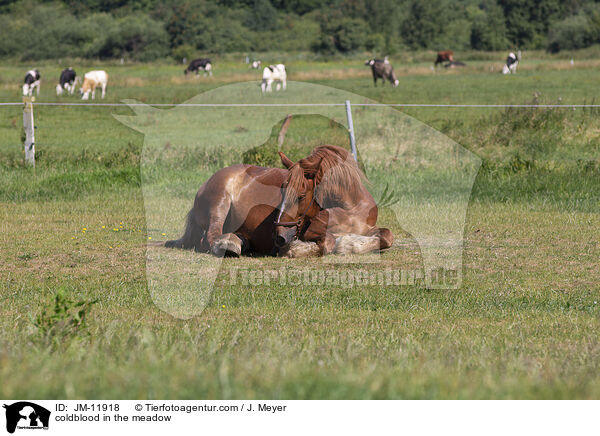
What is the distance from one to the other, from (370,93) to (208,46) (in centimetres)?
6459

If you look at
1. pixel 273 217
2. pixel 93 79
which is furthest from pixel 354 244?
pixel 93 79

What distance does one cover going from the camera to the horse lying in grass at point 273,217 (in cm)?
712

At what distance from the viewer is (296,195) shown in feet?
21.5

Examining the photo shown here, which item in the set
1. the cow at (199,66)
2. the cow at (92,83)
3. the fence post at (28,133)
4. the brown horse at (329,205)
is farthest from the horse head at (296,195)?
the cow at (199,66)

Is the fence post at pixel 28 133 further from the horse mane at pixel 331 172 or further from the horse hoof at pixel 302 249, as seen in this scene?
the horse mane at pixel 331 172

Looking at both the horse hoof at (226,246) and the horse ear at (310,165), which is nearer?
the horse ear at (310,165)

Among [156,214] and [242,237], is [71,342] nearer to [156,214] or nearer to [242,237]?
[242,237]

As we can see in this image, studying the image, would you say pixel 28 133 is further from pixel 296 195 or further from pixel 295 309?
pixel 295 309

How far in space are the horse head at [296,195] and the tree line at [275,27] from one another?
79.2 metres

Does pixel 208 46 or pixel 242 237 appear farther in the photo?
pixel 208 46

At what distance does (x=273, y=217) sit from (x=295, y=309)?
227 cm

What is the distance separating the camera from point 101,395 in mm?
→ 2646

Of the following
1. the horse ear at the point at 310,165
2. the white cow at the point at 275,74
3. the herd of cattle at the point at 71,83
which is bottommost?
the herd of cattle at the point at 71,83
